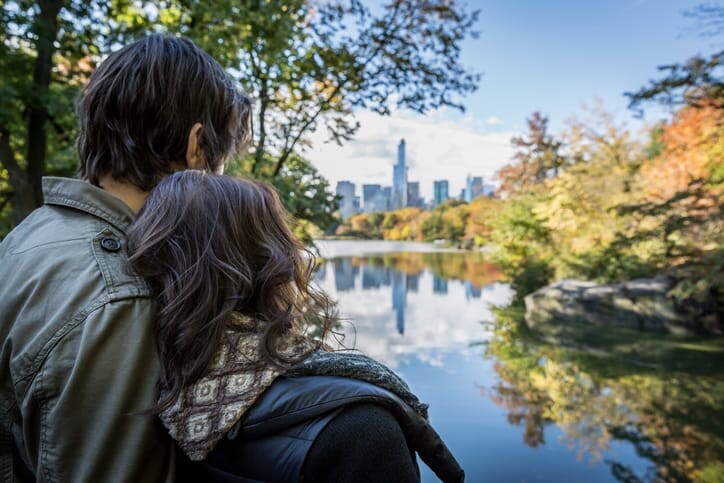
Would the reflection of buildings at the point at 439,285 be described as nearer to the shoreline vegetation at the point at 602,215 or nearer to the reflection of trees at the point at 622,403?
the shoreline vegetation at the point at 602,215

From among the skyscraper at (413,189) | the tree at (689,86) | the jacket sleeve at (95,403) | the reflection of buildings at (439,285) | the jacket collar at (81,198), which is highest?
the tree at (689,86)

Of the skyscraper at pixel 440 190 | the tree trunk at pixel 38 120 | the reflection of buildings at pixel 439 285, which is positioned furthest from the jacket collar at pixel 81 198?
the skyscraper at pixel 440 190

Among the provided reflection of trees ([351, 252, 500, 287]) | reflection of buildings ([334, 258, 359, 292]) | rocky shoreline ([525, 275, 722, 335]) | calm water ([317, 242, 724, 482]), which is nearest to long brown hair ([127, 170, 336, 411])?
calm water ([317, 242, 724, 482])

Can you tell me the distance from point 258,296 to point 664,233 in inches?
207

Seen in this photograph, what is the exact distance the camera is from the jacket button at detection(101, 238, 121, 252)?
62 centimetres

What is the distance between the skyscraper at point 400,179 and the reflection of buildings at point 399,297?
1.77m

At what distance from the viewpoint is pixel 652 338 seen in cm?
656

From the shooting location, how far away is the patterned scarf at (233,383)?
544 mm

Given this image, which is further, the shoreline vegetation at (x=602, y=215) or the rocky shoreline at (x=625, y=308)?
the rocky shoreline at (x=625, y=308)

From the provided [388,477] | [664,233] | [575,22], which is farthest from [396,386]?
[575,22]

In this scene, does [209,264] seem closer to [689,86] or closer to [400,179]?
[689,86]

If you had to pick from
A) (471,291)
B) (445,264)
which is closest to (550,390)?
(471,291)

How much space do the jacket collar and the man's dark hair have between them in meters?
0.09

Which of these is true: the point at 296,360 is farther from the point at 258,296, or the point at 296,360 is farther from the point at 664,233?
the point at 664,233
